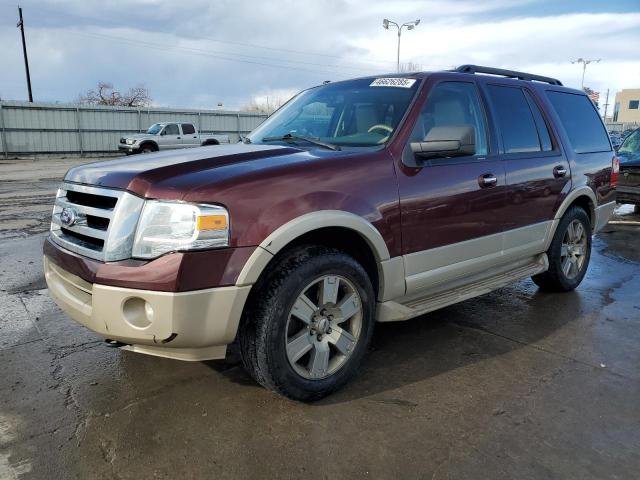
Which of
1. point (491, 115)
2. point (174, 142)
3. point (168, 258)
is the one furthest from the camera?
point (174, 142)

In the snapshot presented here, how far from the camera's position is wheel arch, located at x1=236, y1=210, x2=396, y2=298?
254 centimetres

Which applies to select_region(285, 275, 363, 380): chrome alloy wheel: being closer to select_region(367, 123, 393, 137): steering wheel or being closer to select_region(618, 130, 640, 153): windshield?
select_region(367, 123, 393, 137): steering wheel

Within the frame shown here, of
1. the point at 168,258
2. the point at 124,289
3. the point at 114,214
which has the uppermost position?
the point at 114,214

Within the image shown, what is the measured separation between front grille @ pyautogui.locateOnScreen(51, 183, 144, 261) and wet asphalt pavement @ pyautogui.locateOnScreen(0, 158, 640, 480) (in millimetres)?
916

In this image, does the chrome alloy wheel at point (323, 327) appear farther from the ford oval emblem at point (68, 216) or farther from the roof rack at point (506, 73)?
the roof rack at point (506, 73)

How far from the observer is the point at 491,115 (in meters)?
3.97

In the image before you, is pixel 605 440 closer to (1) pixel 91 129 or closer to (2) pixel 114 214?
(2) pixel 114 214

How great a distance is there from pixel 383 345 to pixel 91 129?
29.7 meters

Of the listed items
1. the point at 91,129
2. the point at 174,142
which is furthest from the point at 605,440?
the point at 91,129

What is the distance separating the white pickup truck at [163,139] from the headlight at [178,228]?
2181 cm

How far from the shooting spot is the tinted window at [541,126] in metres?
4.44

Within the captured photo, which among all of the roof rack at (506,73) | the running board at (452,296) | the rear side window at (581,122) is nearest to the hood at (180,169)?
the running board at (452,296)

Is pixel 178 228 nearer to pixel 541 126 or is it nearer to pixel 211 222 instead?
pixel 211 222

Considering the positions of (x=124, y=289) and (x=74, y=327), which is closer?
(x=124, y=289)
